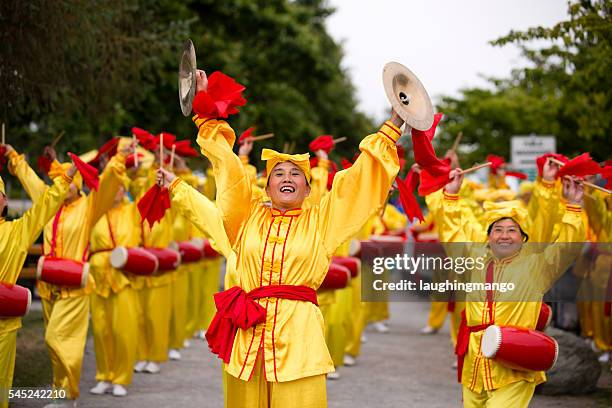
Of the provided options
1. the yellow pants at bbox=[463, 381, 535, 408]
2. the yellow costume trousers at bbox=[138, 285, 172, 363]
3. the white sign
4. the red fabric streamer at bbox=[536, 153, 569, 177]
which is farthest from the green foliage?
the yellow costume trousers at bbox=[138, 285, 172, 363]

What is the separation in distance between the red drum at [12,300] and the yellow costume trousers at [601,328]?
7.76m

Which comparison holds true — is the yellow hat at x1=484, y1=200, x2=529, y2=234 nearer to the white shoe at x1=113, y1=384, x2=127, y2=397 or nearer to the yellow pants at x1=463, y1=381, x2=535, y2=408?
the yellow pants at x1=463, y1=381, x2=535, y2=408

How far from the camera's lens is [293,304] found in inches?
189

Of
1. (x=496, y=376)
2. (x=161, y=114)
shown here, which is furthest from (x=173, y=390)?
(x=161, y=114)

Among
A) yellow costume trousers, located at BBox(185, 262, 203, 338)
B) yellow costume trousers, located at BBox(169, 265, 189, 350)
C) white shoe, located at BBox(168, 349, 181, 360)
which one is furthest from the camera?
yellow costume trousers, located at BBox(185, 262, 203, 338)

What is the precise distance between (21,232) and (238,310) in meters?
2.67

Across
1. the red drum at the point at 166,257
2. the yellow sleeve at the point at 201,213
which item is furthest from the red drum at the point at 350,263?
the yellow sleeve at the point at 201,213

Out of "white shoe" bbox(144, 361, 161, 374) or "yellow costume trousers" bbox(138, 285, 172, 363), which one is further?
"white shoe" bbox(144, 361, 161, 374)

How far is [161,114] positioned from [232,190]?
11705 mm

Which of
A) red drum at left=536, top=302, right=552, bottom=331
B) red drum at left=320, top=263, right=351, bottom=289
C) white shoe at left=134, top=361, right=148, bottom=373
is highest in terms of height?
red drum at left=320, top=263, right=351, bottom=289

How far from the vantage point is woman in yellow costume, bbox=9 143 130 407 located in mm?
7789

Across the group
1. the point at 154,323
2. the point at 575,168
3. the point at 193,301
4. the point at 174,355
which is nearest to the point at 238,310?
the point at 575,168

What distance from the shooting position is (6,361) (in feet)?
21.7

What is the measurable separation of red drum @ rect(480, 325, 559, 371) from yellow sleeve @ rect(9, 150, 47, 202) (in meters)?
4.30
